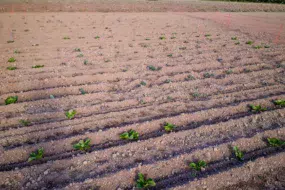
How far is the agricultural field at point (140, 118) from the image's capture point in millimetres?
3059

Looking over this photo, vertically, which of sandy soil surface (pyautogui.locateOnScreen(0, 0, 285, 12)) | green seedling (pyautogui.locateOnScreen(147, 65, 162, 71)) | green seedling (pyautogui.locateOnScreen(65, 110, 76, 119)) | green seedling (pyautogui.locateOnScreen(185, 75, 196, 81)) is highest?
sandy soil surface (pyautogui.locateOnScreen(0, 0, 285, 12))

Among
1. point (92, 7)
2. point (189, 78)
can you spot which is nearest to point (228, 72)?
point (189, 78)

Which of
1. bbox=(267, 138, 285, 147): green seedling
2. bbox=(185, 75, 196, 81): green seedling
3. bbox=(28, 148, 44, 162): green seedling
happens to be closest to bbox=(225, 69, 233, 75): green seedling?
bbox=(185, 75, 196, 81): green seedling

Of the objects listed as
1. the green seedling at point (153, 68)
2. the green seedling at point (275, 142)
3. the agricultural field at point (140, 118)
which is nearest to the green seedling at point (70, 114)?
the agricultural field at point (140, 118)

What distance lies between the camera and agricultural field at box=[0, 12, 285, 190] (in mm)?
3059

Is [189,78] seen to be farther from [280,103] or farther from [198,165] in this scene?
[198,165]

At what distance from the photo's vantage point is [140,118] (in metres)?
4.30

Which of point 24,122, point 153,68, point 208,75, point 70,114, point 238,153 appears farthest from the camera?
point 153,68

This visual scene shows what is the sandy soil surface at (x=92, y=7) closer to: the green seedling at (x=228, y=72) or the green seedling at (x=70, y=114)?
the green seedling at (x=228, y=72)

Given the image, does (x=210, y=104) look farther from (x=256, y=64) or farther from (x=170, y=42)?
(x=170, y=42)

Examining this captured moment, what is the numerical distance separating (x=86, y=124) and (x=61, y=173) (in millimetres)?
1190

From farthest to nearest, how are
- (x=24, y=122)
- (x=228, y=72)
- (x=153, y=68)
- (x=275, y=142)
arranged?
(x=153, y=68) < (x=228, y=72) < (x=24, y=122) < (x=275, y=142)

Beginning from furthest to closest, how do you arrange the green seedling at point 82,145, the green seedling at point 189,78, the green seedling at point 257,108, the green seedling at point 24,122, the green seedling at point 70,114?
the green seedling at point 189,78
the green seedling at point 257,108
the green seedling at point 70,114
the green seedling at point 24,122
the green seedling at point 82,145

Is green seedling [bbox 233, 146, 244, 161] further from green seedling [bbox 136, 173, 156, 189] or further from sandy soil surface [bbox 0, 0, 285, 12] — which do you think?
sandy soil surface [bbox 0, 0, 285, 12]
